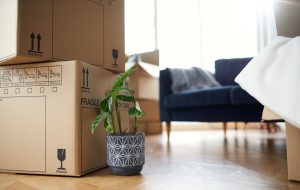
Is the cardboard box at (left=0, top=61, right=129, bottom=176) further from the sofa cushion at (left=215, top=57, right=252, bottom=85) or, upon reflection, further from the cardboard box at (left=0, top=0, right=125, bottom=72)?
the sofa cushion at (left=215, top=57, right=252, bottom=85)

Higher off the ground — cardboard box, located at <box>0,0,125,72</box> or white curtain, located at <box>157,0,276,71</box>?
white curtain, located at <box>157,0,276,71</box>

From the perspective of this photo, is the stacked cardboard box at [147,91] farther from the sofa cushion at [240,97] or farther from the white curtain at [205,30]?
the sofa cushion at [240,97]

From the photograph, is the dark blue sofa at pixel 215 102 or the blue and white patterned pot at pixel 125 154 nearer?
the blue and white patterned pot at pixel 125 154

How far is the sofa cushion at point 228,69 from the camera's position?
2.60 metres

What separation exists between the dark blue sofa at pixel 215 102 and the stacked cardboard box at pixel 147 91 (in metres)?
0.60

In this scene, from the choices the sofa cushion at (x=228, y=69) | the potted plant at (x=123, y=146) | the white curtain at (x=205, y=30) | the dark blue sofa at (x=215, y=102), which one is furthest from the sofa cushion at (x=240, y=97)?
the white curtain at (x=205, y=30)

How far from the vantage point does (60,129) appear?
1.09m

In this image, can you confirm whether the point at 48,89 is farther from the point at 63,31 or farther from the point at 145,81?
the point at 145,81

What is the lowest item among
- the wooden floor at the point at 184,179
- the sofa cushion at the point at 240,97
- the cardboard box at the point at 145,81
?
the wooden floor at the point at 184,179

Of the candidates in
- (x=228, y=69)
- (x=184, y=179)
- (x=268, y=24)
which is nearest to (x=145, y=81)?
(x=228, y=69)

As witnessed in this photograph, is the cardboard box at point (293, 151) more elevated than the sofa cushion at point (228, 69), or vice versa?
the sofa cushion at point (228, 69)

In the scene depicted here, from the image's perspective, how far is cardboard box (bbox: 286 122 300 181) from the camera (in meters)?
0.97

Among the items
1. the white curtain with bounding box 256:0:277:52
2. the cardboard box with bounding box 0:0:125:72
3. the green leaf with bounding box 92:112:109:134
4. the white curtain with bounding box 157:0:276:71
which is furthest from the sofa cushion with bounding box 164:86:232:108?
the white curtain with bounding box 157:0:276:71

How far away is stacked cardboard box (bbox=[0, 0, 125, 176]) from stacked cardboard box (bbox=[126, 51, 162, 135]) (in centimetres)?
182
